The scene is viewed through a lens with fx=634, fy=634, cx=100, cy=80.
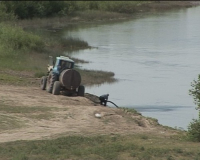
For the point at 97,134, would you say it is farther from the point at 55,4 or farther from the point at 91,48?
the point at 55,4

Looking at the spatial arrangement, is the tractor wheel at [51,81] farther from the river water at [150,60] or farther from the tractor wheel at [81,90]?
the river water at [150,60]

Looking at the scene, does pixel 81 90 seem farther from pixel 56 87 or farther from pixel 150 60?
pixel 150 60

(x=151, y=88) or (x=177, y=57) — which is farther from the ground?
(x=177, y=57)

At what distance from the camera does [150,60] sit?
34.8m

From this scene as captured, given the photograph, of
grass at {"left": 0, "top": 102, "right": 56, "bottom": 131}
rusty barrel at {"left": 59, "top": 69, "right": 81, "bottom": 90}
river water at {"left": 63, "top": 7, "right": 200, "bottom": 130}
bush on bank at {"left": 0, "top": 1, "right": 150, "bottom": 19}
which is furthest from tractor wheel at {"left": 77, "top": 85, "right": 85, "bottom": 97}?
bush on bank at {"left": 0, "top": 1, "right": 150, "bottom": 19}

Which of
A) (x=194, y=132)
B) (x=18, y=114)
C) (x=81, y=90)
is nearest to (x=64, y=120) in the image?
(x=18, y=114)

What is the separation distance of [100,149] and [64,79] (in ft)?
29.5

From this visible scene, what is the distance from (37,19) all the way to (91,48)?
19771 mm

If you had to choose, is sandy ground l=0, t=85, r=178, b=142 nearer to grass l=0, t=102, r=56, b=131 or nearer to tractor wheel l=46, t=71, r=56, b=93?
grass l=0, t=102, r=56, b=131

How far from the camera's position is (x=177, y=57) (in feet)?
117

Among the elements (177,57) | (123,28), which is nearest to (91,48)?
(177,57)

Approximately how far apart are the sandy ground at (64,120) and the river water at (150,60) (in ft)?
10.7

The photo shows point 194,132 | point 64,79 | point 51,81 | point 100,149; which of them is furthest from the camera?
point 51,81

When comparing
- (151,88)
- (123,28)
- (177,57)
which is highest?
(123,28)
